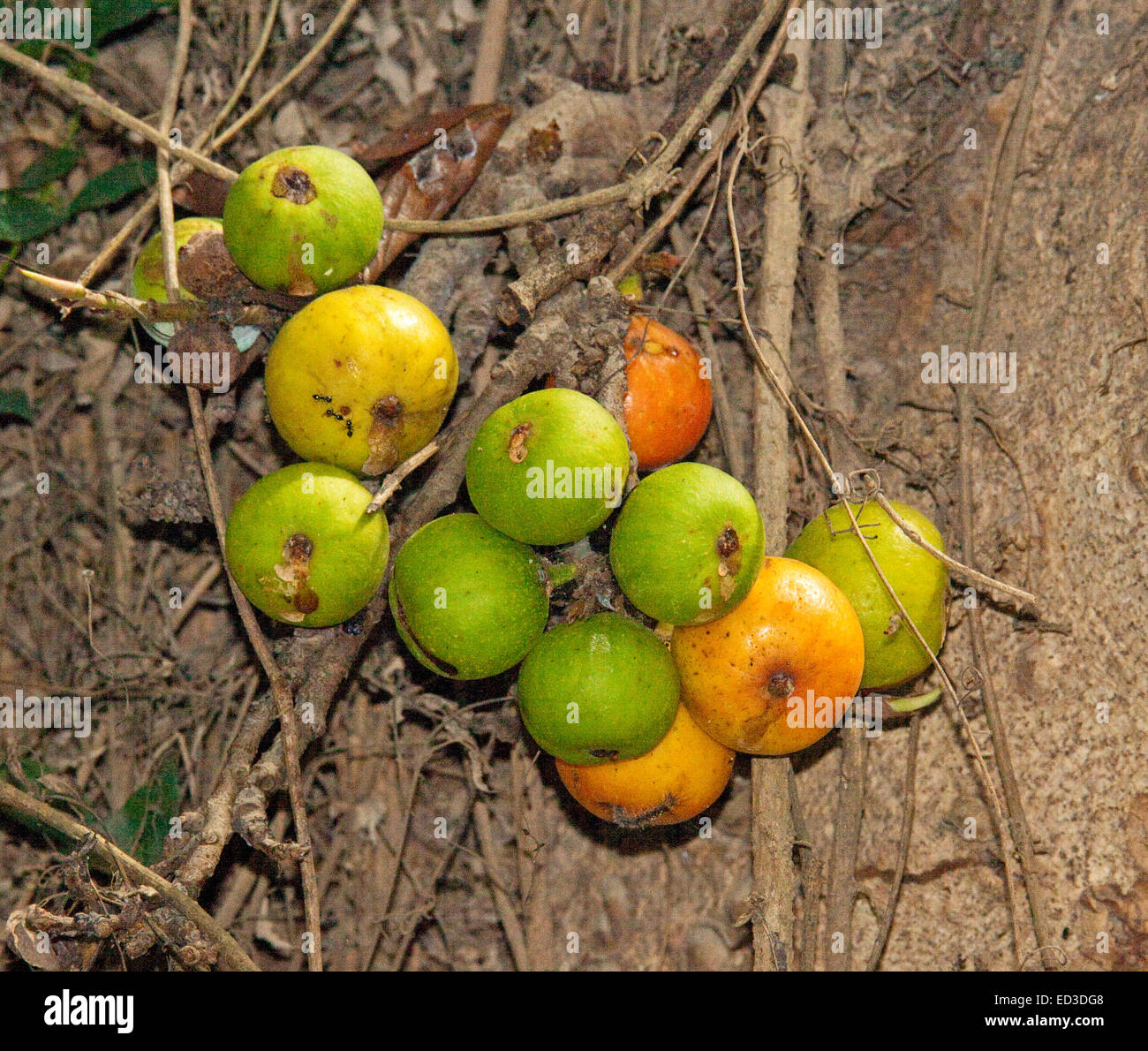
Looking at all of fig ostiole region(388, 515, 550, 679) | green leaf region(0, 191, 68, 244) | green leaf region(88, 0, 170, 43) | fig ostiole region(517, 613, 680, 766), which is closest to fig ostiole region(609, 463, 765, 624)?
fig ostiole region(517, 613, 680, 766)

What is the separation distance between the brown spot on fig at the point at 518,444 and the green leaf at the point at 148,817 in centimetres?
171

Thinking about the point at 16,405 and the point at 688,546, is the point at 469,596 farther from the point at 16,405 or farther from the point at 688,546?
the point at 16,405

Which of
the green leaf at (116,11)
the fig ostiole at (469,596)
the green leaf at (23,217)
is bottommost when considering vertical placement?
the fig ostiole at (469,596)

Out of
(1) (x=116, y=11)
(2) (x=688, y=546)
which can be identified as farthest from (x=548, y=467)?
(1) (x=116, y=11)

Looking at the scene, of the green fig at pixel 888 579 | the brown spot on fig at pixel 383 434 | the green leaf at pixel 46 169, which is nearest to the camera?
the brown spot on fig at pixel 383 434

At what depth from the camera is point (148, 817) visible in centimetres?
314

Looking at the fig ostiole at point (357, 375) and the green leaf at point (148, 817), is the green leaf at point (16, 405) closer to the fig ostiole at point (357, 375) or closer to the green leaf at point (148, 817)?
the green leaf at point (148, 817)

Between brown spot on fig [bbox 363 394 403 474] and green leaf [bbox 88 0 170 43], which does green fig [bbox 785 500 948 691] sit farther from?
green leaf [bbox 88 0 170 43]

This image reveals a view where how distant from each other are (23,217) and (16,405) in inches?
24.5

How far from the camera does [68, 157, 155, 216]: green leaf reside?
3430 mm

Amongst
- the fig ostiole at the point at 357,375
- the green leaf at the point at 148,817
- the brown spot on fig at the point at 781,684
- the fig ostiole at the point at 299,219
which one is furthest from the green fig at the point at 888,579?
the green leaf at the point at 148,817

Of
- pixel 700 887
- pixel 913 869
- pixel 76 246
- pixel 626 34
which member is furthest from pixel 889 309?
pixel 76 246

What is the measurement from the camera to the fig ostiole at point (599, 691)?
90.4 inches

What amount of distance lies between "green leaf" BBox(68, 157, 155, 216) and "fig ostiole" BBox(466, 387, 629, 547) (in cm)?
187
